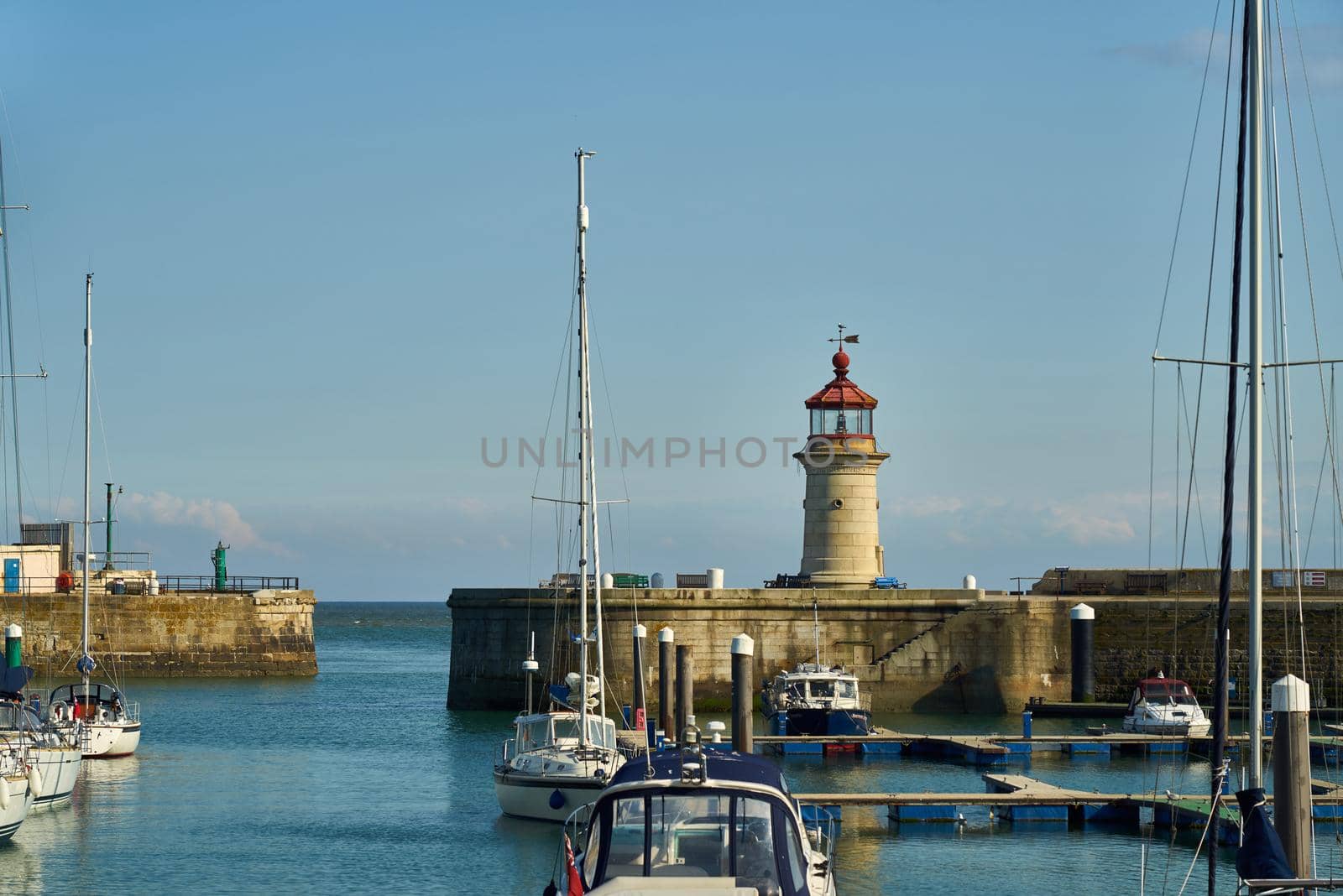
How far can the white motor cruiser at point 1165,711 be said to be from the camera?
38906mm

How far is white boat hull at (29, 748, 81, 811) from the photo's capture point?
2767cm

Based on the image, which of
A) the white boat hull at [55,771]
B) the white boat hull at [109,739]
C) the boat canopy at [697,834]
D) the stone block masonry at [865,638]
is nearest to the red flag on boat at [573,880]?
the boat canopy at [697,834]

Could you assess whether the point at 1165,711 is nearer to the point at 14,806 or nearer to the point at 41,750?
the point at 41,750

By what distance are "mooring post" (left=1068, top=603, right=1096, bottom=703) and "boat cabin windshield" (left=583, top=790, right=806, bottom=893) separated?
28.9m

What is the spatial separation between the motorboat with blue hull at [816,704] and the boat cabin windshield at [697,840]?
23.8 m

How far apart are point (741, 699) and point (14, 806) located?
36.7 feet

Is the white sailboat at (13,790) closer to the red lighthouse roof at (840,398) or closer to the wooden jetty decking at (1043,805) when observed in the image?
the wooden jetty decking at (1043,805)

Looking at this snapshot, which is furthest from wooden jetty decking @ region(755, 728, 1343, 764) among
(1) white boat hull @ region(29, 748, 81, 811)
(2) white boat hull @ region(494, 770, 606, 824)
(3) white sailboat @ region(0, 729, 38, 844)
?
(3) white sailboat @ region(0, 729, 38, 844)

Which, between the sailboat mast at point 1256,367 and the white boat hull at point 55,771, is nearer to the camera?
the sailboat mast at point 1256,367

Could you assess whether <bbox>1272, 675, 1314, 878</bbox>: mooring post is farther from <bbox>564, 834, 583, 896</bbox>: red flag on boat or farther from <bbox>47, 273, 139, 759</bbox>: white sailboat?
<bbox>47, 273, 139, 759</bbox>: white sailboat

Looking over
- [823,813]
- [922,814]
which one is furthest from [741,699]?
[922,814]

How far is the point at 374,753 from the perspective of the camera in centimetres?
4047

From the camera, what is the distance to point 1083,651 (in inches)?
1678

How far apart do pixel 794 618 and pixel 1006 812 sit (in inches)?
649
